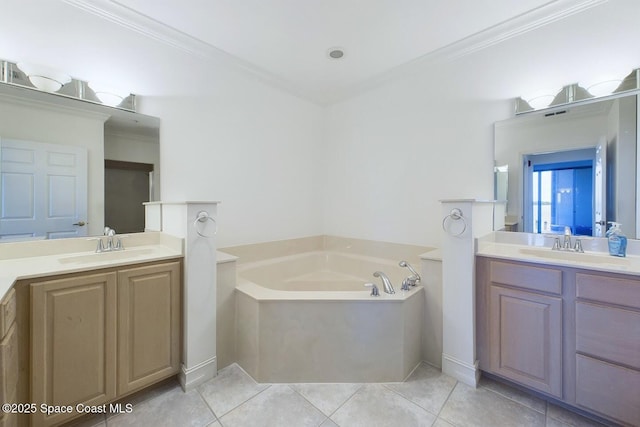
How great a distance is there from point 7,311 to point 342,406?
64.4 inches

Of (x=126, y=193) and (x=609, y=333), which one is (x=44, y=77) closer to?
(x=126, y=193)

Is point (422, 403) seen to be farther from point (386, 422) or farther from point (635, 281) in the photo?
point (635, 281)

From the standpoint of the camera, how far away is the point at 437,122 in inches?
94.7

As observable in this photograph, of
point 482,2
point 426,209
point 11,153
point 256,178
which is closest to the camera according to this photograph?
point 11,153

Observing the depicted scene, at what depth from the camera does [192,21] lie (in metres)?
1.90

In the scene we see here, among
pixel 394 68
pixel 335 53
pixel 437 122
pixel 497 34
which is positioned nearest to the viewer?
pixel 497 34

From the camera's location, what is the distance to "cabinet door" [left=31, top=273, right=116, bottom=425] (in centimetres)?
123

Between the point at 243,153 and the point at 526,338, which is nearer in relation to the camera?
the point at 526,338

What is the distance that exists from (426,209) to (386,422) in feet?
5.58

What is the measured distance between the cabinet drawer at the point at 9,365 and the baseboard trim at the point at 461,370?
7.40 feet

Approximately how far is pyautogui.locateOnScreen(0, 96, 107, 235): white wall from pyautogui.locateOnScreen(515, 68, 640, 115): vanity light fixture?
3.11 metres

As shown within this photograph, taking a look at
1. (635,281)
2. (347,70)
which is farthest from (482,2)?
(635,281)

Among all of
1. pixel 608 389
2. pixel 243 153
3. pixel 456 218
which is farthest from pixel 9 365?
pixel 608 389

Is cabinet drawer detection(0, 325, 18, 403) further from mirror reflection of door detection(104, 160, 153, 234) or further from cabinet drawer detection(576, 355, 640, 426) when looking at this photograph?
cabinet drawer detection(576, 355, 640, 426)
